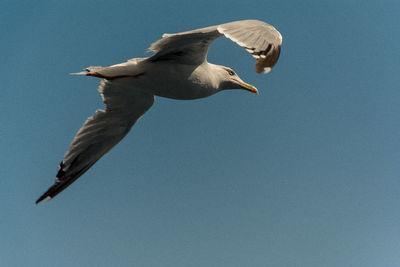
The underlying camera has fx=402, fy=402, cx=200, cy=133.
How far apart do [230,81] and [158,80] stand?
1179 millimetres

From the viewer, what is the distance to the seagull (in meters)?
A: 3.47

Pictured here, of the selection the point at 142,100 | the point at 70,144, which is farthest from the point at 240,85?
the point at 70,144

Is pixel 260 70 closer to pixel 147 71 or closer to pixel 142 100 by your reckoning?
pixel 147 71

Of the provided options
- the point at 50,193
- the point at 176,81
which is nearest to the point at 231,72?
the point at 176,81

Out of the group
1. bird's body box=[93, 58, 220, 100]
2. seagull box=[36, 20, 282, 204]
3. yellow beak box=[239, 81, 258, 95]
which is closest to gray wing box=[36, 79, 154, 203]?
seagull box=[36, 20, 282, 204]

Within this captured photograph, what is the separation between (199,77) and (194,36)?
77cm

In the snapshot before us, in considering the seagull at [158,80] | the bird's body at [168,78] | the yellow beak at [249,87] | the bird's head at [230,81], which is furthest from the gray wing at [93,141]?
the yellow beak at [249,87]

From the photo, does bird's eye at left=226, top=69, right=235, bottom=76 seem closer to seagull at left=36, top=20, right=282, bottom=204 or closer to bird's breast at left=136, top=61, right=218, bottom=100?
seagull at left=36, top=20, right=282, bottom=204

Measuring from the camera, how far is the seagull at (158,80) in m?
3.47

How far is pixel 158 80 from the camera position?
4.88 m

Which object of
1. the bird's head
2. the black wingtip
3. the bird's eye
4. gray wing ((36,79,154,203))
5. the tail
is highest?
the bird's eye

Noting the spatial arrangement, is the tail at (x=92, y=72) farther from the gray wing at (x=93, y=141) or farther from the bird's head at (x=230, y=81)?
the bird's head at (x=230, y=81)

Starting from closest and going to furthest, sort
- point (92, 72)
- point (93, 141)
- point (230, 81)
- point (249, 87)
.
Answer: point (92, 72) < point (230, 81) < point (249, 87) < point (93, 141)

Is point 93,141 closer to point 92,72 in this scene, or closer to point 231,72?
point 92,72
